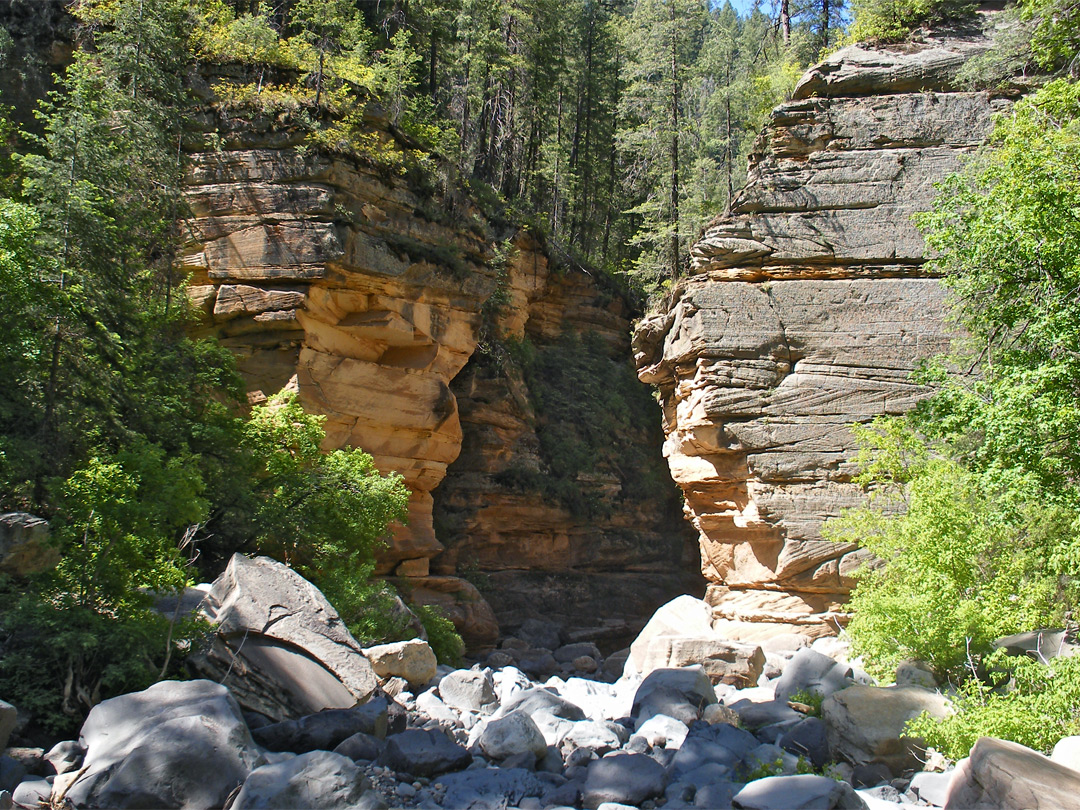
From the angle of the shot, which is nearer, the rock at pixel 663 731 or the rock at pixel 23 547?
the rock at pixel 23 547

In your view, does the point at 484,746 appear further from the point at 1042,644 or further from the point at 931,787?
the point at 1042,644

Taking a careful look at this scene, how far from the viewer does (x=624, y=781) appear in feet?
25.9

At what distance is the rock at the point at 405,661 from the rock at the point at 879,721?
646 cm

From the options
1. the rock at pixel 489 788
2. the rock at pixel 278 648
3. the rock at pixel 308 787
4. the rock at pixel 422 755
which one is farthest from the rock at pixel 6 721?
the rock at pixel 489 788

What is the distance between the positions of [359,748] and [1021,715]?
6895mm

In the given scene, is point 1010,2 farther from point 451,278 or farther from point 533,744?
point 533,744

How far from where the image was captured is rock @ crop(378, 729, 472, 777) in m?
8.06

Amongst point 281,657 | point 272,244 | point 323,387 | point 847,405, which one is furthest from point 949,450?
point 272,244

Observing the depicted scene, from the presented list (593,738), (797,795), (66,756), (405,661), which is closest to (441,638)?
(405,661)

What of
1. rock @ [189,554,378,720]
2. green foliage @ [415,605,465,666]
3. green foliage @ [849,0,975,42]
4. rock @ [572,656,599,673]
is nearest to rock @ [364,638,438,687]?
rock @ [189,554,378,720]

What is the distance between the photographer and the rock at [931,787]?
7.66 m

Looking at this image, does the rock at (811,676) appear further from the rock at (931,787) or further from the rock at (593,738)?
the rock at (593,738)

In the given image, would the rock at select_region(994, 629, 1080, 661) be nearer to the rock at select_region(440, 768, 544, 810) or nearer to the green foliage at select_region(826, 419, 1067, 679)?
the green foliage at select_region(826, 419, 1067, 679)

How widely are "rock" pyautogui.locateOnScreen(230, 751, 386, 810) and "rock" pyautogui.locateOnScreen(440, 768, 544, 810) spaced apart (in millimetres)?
1343
